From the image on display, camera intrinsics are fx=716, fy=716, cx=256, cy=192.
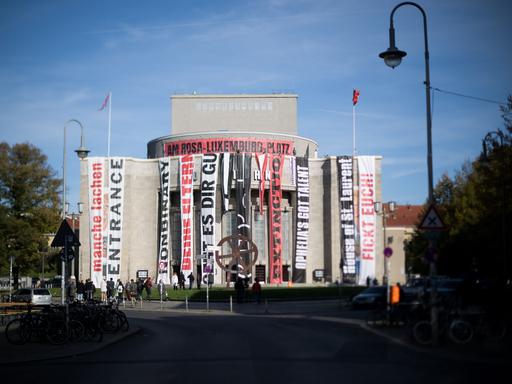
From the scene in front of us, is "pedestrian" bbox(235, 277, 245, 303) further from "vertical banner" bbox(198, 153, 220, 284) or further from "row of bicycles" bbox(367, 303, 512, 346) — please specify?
"row of bicycles" bbox(367, 303, 512, 346)

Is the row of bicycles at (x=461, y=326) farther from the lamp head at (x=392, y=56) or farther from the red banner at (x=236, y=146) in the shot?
the red banner at (x=236, y=146)

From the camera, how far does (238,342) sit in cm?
2033

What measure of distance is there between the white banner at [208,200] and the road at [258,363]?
163 feet

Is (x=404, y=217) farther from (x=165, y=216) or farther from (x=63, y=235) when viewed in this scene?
(x=63, y=235)

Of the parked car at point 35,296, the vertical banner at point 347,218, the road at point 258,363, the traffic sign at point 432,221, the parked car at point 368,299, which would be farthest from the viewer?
the vertical banner at point 347,218

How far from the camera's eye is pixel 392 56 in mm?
20172

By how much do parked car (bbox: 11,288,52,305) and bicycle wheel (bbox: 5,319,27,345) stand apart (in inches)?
837

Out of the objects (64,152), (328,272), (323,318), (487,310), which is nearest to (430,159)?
(487,310)

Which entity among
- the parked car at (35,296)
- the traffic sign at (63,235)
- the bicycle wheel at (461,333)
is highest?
the traffic sign at (63,235)

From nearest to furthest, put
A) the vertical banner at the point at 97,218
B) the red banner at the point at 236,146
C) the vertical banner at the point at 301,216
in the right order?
the vertical banner at the point at 301,216 → the vertical banner at the point at 97,218 → the red banner at the point at 236,146

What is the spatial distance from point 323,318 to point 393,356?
14.7 metres

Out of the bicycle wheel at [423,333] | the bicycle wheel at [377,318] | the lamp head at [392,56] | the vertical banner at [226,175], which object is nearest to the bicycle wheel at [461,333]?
the bicycle wheel at [423,333]

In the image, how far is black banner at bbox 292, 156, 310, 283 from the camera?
74.9m

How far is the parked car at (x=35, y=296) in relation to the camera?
42.6 metres
